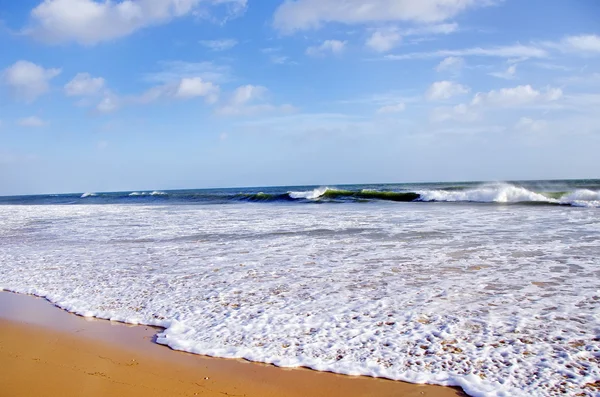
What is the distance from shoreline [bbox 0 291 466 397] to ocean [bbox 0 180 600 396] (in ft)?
0.41

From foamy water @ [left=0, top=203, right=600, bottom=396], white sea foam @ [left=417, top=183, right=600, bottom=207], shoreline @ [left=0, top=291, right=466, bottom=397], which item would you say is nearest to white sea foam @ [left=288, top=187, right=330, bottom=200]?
white sea foam @ [left=417, top=183, right=600, bottom=207]

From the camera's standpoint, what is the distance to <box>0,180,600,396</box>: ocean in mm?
3160

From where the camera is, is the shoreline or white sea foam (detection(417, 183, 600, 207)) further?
white sea foam (detection(417, 183, 600, 207))

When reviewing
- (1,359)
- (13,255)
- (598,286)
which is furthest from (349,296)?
(13,255)

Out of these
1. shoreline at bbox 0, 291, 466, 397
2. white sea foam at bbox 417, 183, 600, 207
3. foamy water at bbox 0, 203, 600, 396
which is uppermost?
white sea foam at bbox 417, 183, 600, 207

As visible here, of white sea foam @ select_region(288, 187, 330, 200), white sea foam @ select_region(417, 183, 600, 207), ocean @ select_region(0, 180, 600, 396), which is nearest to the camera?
ocean @ select_region(0, 180, 600, 396)

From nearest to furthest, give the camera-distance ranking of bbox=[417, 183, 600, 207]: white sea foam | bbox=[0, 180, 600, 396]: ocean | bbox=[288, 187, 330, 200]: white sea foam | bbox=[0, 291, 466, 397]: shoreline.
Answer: bbox=[0, 291, 466, 397]: shoreline < bbox=[0, 180, 600, 396]: ocean < bbox=[417, 183, 600, 207]: white sea foam < bbox=[288, 187, 330, 200]: white sea foam

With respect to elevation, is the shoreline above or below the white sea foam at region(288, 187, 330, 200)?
below

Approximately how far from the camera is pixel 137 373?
3.16m

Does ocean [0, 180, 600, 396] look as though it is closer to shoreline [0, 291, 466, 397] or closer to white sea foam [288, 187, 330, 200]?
shoreline [0, 291, 466, 397]

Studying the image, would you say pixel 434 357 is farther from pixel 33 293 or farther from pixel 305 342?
pixel 33 293

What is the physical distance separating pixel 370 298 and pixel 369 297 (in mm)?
36

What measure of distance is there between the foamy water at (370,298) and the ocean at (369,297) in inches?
0.7

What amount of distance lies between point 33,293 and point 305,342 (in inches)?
155
